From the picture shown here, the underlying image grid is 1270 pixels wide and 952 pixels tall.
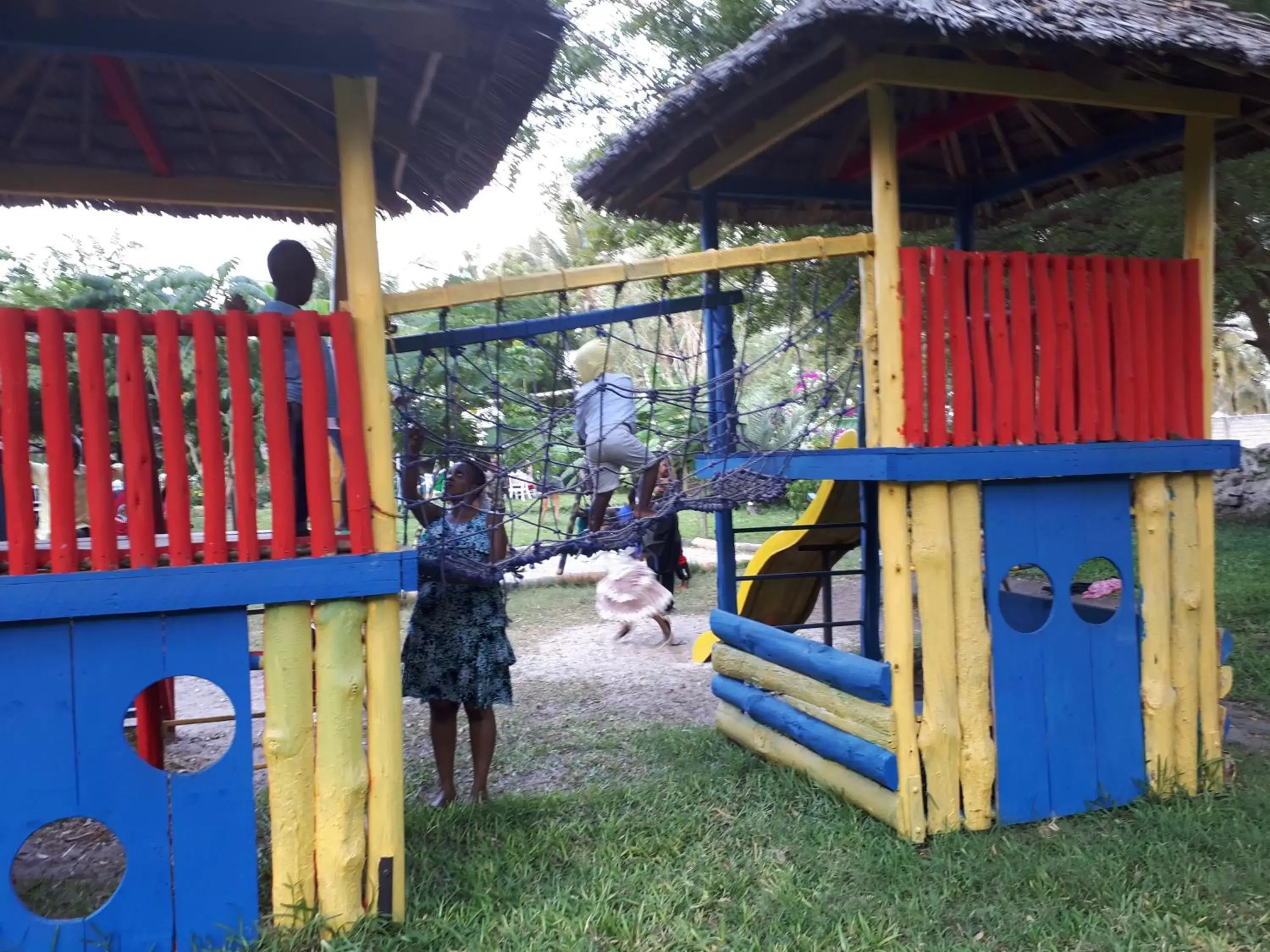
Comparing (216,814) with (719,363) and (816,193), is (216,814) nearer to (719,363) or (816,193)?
(719,363)

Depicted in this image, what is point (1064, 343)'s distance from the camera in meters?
3.99

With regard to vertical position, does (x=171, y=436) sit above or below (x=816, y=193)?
below

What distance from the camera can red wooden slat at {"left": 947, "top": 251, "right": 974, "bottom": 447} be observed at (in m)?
3.84

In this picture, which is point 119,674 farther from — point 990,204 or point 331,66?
point 990,204

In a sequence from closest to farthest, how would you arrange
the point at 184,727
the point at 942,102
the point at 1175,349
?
the point at 1175,349
the point at 942,102
the point at 184,727

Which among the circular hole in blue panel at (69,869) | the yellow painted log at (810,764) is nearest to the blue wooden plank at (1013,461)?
the yellow painted log at (810,764)

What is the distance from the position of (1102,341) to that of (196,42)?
147 inches

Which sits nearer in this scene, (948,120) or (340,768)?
(340,768)

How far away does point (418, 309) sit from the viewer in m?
3.43

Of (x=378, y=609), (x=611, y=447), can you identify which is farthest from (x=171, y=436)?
(x=611, y=447)

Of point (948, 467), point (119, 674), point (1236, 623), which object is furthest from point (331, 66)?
point (1236, 623)

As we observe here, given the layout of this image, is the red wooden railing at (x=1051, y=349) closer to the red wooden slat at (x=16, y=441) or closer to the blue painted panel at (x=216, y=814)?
the blue painted panel at (x=216, y=814)

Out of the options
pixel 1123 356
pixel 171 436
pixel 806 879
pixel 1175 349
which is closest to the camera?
pixel 171 436

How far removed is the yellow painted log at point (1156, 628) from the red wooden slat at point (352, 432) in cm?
330
